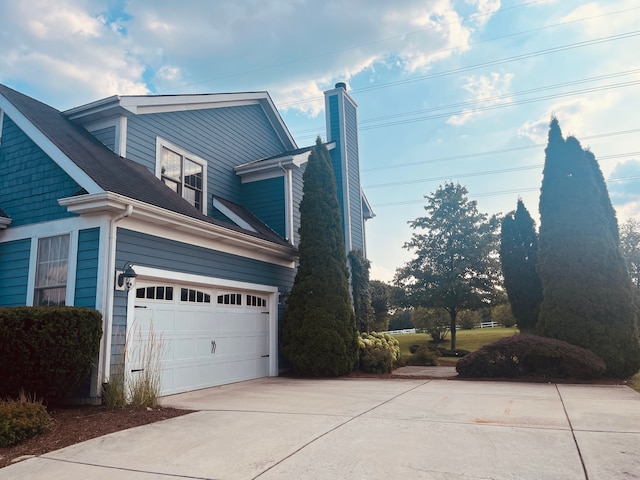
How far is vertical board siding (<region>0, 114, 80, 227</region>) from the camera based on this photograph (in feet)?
26.2

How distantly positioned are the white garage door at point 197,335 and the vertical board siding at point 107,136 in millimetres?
3550

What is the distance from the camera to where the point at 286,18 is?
13656mm

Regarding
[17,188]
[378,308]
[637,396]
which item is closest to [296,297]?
[17,188]

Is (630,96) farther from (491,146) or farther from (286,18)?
(286,18)

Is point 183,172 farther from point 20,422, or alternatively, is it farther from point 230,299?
point 20,422

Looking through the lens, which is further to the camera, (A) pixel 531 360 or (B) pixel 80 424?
(A) pixel 531 360

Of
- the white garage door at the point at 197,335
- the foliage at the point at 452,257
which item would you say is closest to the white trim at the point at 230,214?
the white garage door at the point at 197,335

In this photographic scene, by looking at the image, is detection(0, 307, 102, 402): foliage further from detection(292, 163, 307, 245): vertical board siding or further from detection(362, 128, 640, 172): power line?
detection(362, 128, 640, 172): power line

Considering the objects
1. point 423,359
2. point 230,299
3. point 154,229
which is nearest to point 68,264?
point 154,229

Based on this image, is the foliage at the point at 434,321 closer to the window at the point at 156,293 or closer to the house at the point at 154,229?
the house at the point at 154,229

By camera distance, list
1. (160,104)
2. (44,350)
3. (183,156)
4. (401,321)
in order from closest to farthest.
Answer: (44,350)
(160,104)
(183,156)
(401,321)

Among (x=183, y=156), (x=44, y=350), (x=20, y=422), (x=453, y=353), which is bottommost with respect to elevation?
(x=453, y=353)

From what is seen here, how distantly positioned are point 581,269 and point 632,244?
83.3 feet

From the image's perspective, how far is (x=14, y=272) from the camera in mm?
8297
